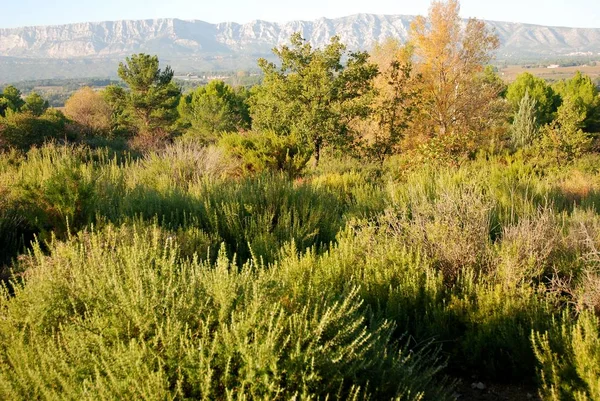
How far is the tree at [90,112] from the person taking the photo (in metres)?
29.2

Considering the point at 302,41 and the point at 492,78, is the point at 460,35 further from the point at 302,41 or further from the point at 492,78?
the point at 492,78

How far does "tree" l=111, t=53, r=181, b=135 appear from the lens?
33.3 m

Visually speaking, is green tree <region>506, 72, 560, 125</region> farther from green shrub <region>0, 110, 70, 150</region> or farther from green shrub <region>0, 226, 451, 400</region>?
green shrub <region>0, 226, 451, 400</region>

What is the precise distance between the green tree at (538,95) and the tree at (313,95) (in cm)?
2665

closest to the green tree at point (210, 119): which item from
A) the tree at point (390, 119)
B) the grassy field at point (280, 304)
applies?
the tree at point (390, 119)

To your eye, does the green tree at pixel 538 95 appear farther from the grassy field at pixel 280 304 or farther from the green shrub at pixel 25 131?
the grassy field at pixel 280 304

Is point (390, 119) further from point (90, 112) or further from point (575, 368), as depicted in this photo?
point (90, 112)

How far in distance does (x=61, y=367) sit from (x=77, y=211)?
3.39 meters

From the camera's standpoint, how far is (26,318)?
2.69 metres

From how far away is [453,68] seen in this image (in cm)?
2375

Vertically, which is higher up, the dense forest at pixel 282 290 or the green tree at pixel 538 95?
the green tree at pixel 538 95

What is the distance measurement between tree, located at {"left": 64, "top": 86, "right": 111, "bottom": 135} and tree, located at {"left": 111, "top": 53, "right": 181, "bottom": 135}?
1976 mm


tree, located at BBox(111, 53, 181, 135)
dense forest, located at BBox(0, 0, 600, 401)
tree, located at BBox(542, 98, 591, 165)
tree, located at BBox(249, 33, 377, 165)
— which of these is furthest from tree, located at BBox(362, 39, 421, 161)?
tree, located at BBox(111, 53, 181, 135)

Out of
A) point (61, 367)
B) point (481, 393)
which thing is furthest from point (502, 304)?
point (61, 367)
